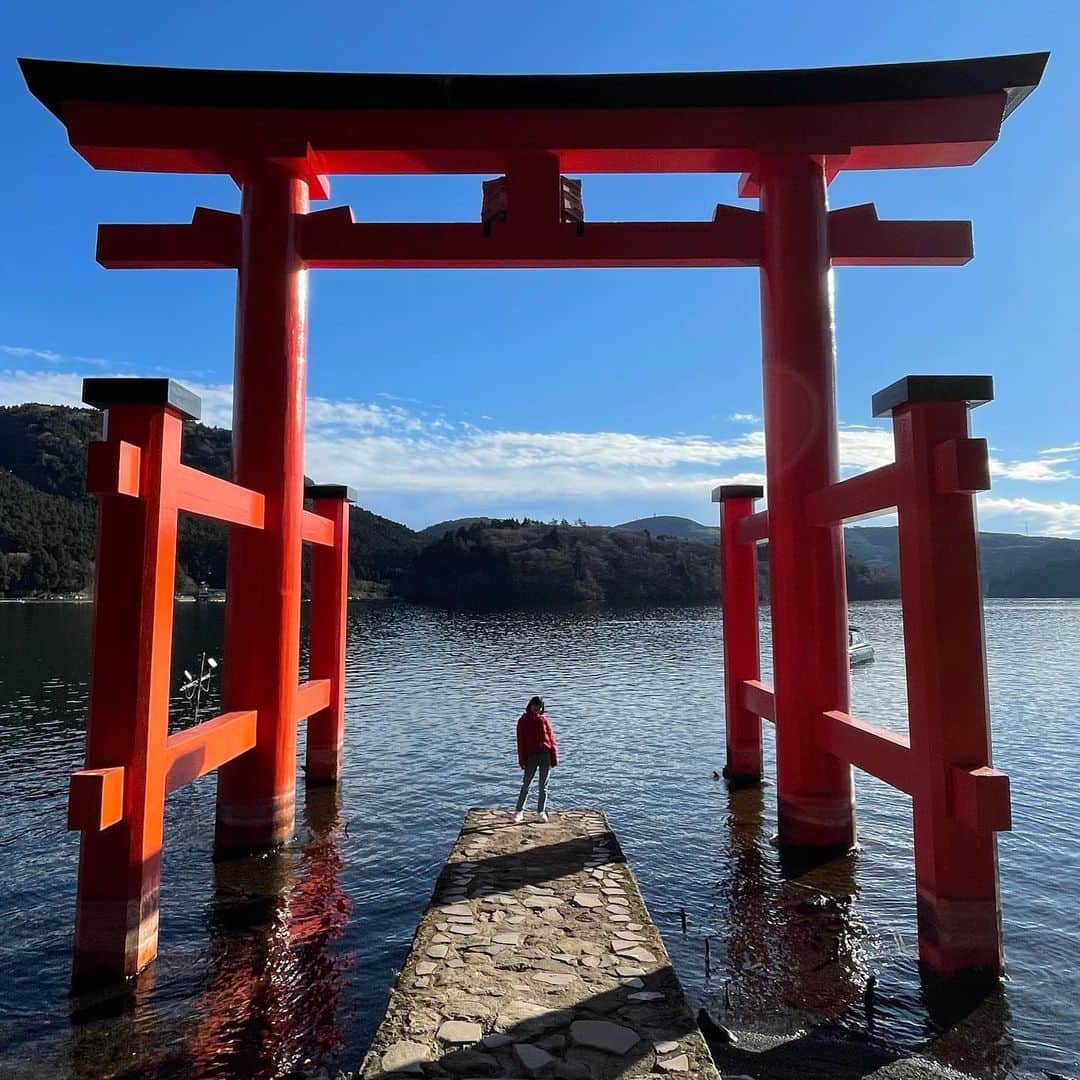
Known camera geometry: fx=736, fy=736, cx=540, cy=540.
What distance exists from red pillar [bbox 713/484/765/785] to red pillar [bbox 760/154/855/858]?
2584 mm

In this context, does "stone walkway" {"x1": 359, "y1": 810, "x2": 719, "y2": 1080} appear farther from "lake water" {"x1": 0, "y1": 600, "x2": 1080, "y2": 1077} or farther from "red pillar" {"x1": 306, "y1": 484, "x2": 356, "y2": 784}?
"red pillar" {"x1": 306, "y1": 484, "x2": 356, "y2": 784}

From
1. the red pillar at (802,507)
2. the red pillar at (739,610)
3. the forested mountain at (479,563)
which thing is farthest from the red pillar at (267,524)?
the forested mountain at (479,563)

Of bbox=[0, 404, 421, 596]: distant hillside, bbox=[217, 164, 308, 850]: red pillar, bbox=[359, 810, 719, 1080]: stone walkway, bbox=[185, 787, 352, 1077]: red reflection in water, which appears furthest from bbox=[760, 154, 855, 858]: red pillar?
bbox=[0, 404, 421, 596]: distant hillside

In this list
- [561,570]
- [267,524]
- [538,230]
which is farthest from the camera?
[561,570]

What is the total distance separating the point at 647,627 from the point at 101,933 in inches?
1891

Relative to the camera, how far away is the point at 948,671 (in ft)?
20.0

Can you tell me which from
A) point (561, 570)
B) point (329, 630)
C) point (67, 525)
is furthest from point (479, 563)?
point (329, 630)

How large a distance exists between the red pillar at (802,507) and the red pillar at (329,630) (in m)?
6.98

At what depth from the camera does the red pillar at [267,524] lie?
9195mm

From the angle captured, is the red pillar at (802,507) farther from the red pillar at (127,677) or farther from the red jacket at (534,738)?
the red pillar at (127,677)

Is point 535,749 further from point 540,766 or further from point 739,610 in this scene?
point 739,610

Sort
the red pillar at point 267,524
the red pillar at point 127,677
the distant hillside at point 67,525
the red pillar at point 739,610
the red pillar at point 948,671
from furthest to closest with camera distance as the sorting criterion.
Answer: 1. the distant hillside at point 67,525
2. the red pillar at point 739,610
3. the red pillar at point 267,524
4. the red pillar at point 127,677
5. the red pillar at point 948,671

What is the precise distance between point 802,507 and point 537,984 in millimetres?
6259

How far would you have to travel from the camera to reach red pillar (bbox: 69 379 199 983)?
614 cm
